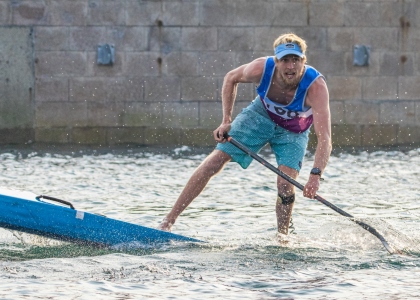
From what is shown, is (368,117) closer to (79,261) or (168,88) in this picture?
(168,88)

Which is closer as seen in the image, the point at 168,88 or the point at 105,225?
the point at 105,225

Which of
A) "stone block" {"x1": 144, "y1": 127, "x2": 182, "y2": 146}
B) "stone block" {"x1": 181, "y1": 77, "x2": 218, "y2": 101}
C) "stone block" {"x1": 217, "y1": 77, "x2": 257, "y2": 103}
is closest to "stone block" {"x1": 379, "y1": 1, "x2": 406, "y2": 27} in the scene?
"stone block" {"x1": 217, "y1": 77, "x2": 257, "y2": 103}

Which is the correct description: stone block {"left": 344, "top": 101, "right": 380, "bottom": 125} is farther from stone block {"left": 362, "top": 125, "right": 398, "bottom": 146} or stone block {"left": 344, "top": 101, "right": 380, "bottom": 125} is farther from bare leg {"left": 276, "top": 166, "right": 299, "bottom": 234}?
bare leg {"left": 276, "top": 166, "right": 299, "bottom": 234}

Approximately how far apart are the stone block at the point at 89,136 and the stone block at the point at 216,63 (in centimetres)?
161

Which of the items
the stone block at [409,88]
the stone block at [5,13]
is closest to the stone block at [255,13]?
the stone block at [409,88]

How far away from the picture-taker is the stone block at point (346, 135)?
16016 millimetres

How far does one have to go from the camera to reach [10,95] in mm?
15797

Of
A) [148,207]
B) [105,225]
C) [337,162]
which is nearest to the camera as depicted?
[105,225]

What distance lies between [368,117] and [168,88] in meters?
→ 2.80

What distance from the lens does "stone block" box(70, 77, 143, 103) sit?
51.9 feet

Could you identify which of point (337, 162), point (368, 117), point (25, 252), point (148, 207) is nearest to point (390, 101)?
point (368, 117)

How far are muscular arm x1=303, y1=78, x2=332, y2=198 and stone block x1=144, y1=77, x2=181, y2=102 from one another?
8.12m

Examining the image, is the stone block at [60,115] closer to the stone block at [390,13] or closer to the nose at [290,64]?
the stone block at [390,13]

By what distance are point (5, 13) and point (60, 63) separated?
0.99m
